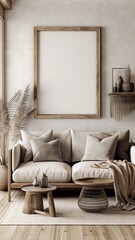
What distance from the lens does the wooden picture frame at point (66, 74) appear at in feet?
22.1

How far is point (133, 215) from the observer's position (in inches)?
189

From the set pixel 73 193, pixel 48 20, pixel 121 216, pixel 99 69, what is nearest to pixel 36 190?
pixel 121 216

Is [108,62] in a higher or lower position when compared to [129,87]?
higher

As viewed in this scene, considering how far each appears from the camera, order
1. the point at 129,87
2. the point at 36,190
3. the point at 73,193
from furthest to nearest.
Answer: the point at 129,87
the point at 73,193
the point at 36,190

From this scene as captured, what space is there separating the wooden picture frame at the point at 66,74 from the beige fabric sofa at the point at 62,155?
0.42 metres

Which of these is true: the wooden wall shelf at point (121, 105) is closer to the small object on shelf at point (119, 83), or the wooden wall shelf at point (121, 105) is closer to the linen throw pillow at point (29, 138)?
the small object on shelf at point (119, 83)

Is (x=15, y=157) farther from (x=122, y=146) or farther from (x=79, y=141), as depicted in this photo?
(x=122, y=146)

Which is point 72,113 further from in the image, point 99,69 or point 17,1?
point 17,1

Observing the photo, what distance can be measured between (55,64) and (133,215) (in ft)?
9.60

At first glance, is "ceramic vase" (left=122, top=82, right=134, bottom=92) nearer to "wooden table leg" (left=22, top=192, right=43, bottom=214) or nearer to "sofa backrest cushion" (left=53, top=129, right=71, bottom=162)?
"sofa backrest cushion" (left=53, top=129, right=71, bottom=162)

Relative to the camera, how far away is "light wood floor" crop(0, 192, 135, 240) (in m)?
3.91

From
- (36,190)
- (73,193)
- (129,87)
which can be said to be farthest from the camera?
(129,87)

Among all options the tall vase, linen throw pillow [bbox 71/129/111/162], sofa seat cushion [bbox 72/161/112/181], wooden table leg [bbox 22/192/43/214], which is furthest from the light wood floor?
linen throw pillow [bbox 71/129/111/162]

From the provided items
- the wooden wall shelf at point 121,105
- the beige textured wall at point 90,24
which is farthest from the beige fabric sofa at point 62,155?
the beige textured wall at point 90,24
